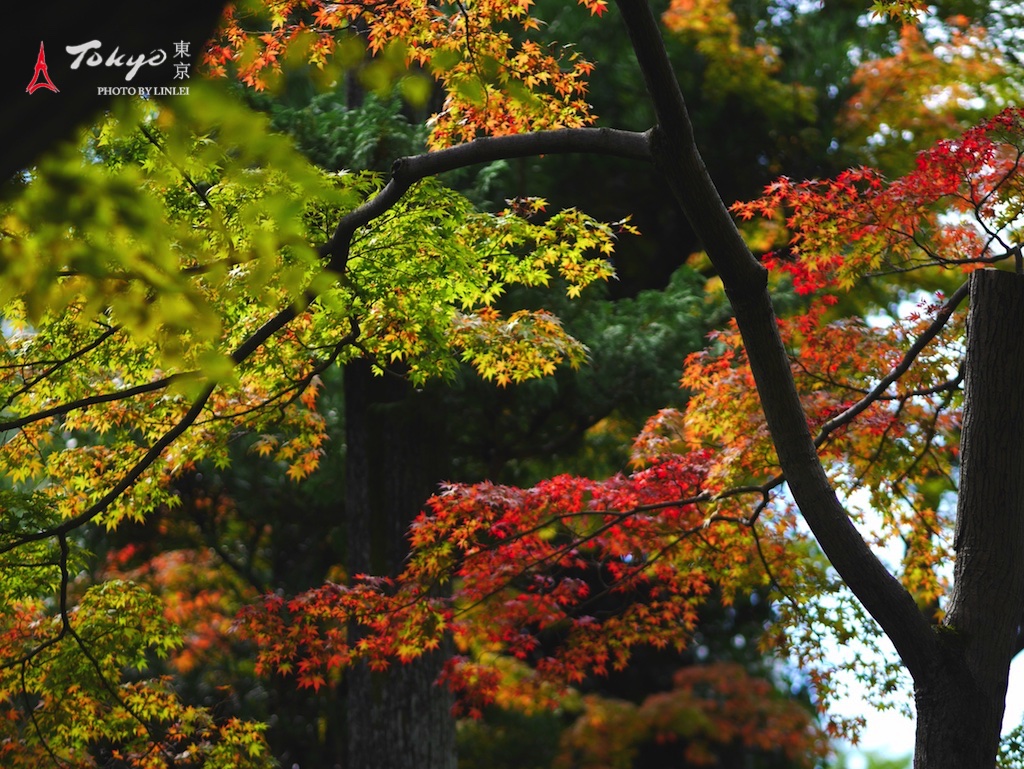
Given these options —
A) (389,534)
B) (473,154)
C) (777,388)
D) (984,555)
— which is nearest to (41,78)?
(473,154)

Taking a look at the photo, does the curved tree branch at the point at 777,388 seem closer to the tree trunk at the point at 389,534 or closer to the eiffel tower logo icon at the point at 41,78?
the eiffel tower logo icon at the point at 41,78

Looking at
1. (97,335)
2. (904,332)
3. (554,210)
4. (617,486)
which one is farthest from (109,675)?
(554,210)

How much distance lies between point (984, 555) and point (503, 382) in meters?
2.59

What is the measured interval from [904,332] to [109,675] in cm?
487

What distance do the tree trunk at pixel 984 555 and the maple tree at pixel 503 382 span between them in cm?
1

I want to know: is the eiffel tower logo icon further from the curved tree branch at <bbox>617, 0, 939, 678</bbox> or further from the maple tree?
the curved tree branch at <bbox>617, 0, 939, 678</bbox>

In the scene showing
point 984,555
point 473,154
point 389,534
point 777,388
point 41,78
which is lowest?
point 41,78

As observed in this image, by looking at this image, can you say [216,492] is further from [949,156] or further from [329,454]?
[949,156]

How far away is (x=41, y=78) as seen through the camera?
1428 millimetres

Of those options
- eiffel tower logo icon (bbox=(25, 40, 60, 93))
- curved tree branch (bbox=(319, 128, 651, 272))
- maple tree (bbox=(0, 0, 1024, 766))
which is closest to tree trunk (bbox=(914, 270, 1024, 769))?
maple tree (bbox=(0, 0, 1024, 766))

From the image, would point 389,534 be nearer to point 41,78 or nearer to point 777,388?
point 777,388

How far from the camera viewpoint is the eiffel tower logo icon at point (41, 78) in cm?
138

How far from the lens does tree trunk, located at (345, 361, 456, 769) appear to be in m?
7.47

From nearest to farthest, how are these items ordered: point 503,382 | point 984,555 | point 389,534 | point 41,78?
point 41,78
point 984,555
point 503,382
point 389,534
